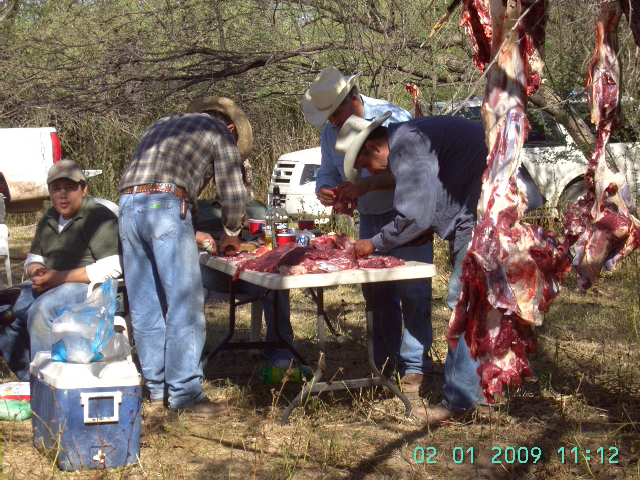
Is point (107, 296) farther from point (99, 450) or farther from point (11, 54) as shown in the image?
point (11, 54)

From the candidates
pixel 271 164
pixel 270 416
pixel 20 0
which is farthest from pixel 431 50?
pixel 20 0

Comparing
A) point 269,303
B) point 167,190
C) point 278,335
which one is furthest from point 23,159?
point 167,190

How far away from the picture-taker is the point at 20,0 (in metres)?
16.5

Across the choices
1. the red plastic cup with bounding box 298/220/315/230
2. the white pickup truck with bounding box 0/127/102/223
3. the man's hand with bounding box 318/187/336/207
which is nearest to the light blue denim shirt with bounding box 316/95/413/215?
the man's hand with bounding box 318/187/336/207

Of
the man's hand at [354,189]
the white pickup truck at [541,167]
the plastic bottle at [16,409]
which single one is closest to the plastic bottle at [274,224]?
the man's hand at [354,189]

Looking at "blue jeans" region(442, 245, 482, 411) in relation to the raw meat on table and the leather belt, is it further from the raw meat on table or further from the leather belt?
the leather belt

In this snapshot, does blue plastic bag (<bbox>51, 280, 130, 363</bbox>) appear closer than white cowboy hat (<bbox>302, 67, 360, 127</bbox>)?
Yes

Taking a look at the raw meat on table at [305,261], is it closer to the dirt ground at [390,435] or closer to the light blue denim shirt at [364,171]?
the light blue denim shirt at [364,171]

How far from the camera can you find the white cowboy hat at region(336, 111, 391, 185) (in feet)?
14.5

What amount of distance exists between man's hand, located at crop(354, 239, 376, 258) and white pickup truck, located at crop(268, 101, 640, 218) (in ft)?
13.2

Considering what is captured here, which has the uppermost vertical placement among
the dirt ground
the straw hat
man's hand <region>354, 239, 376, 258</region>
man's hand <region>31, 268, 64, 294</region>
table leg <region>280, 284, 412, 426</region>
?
the straw hat

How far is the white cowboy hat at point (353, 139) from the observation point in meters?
4.42

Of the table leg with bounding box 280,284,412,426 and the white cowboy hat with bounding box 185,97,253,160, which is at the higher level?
the white cowboy hat with bounding box 185,97,253,160

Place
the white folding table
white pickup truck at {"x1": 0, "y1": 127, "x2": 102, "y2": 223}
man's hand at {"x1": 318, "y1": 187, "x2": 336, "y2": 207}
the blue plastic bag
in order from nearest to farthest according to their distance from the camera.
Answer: the blue plastic bag → the white folding table → man's hand at {"x1": 318, "y1": 187, "x2": 336, "y2": 207} → white pickup truck at {"x1": 0, "y1": 127, "x2": 102, "y2": 223}
